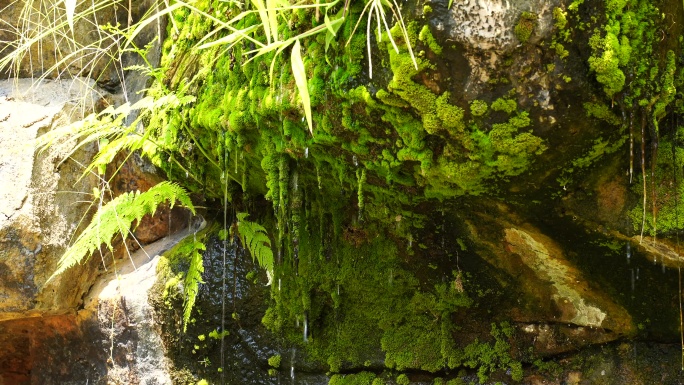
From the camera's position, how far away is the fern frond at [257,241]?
367 cm

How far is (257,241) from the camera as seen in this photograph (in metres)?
3.75

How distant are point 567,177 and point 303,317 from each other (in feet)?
6.51

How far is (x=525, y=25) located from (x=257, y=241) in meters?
2.00

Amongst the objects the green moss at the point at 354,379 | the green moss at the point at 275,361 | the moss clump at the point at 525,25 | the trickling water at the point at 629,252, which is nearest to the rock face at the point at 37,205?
the green moss at the point at 275,361

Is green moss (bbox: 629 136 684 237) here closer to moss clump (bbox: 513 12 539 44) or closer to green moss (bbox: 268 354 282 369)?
moss clump (bbox: 513 12 539 44)

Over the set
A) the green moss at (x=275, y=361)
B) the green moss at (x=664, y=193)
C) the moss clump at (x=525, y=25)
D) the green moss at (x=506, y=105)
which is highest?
the moss clump at (x=525, y=25)

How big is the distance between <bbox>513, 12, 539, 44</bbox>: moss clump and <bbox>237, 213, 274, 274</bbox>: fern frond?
1877 mm

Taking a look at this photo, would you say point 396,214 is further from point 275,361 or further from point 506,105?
point 275,361

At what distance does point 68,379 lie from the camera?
4.95 metres

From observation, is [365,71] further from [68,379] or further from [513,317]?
[68,379]

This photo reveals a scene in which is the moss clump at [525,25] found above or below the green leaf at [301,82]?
above

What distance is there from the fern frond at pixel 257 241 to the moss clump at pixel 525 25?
73.9 inches

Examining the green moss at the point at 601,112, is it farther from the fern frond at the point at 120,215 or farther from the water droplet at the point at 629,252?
the fern frond at the point at 120,215

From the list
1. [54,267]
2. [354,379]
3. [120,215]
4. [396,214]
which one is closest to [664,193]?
[396,214]
